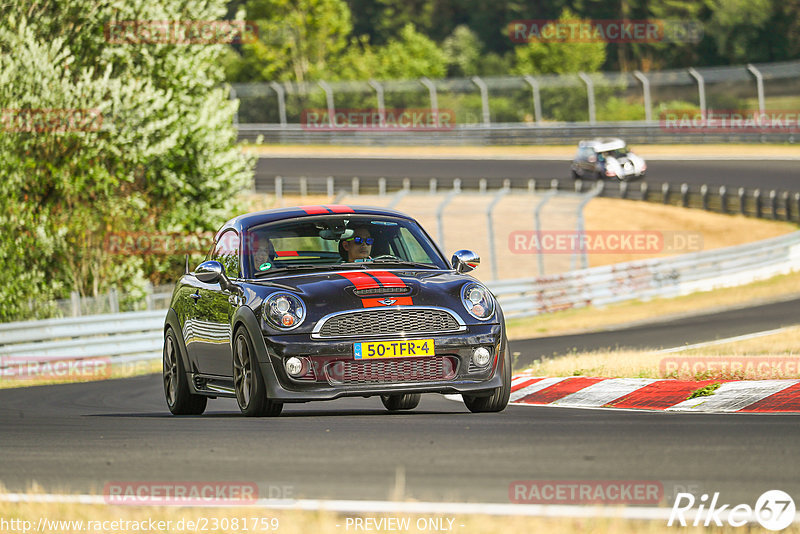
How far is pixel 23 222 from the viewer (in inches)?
930

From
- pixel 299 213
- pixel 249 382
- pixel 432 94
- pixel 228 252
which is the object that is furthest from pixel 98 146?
pixel 432 94

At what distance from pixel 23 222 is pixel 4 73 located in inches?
100

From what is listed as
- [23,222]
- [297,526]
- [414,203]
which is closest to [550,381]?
[297,526]

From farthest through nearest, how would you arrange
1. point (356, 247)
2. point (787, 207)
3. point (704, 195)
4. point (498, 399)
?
point (704, 195), point (787, 207), point (356, 247), point (498, 399)

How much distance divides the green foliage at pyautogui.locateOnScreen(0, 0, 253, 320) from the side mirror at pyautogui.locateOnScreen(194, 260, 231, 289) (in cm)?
1304

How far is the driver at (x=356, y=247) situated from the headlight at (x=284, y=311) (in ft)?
3.44

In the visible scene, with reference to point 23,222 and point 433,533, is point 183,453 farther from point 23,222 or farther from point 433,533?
point 23,222

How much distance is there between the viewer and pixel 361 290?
29.8 ft

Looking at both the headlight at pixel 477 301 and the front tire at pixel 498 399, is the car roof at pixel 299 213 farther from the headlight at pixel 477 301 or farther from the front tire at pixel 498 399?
the front tire at pixel 498 399

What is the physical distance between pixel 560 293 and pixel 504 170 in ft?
83.1

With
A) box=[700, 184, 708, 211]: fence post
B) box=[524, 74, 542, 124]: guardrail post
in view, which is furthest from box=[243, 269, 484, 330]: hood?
box=[524, 74, 542, 124]: guardrail post

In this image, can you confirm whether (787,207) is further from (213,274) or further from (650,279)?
(213,274)

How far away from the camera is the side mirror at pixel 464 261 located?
32.9ft

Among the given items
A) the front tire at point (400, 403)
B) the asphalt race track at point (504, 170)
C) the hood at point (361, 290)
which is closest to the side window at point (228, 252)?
the hood at point (361, 290)
